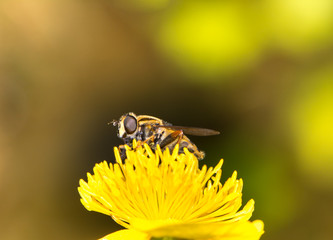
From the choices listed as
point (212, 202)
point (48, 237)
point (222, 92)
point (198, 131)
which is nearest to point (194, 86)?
point (222, 92)

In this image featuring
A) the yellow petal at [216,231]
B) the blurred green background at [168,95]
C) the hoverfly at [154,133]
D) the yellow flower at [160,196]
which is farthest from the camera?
the blurred green background at [168,95]

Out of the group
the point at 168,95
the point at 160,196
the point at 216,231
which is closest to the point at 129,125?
the point at 160,196

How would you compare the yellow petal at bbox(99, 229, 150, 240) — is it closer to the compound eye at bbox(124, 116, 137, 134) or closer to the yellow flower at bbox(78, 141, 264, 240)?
the yellow flower at bbox(78, 141, 264, 240)

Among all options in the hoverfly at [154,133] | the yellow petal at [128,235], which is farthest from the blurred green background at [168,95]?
the yellow petal at [128,235]

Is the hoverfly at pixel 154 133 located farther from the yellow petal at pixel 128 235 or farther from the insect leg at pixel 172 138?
the yellow petal at pixel 128 235

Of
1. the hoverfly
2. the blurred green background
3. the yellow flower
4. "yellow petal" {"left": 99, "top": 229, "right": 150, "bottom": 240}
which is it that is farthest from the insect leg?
the blurred green background

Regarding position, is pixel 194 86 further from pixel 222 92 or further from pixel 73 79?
pixel 73 79
